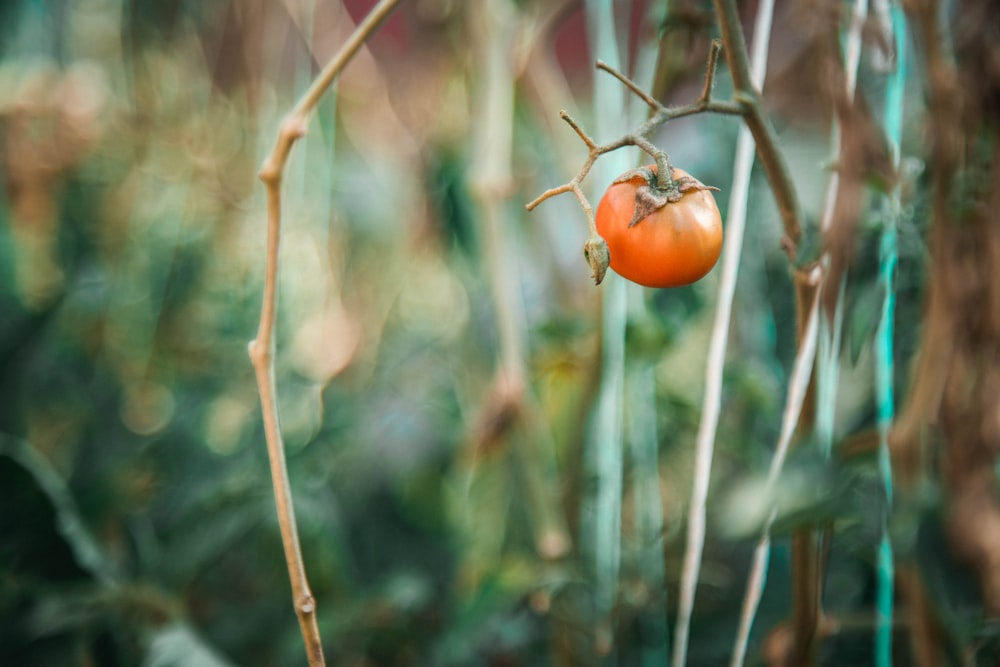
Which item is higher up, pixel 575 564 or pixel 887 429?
pixel 887 429

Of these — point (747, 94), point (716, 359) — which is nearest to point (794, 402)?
point (716, 359)

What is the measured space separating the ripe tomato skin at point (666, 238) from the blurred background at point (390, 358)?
112 millimetres

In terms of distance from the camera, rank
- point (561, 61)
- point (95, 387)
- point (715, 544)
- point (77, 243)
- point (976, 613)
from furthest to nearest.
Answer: point (561, 61), point (77, 243), point (95, 387), point (715, 544), point (976, 613)

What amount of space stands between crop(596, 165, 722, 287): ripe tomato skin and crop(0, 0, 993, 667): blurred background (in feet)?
0.37

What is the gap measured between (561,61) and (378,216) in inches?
25.4

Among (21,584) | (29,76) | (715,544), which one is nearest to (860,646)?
(715,544)

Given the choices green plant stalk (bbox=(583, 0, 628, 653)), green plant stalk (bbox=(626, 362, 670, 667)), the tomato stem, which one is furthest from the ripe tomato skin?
green plant stalk (bbox=(626, 362, 670, 667))

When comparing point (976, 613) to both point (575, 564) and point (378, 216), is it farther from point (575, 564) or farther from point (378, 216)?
point (378, 216)

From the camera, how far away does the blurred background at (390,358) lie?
59 centimetres

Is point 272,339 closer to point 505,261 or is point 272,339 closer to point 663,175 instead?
point 663,175

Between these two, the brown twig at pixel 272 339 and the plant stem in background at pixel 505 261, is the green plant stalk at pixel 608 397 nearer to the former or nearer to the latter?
the plant stem in background at pixel 505 261

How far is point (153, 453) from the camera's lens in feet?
2.70

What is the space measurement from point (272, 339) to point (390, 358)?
0.80 metres

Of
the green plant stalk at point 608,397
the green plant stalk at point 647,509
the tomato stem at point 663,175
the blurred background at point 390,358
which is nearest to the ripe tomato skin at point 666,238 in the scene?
the tomato stem at point 663,175
